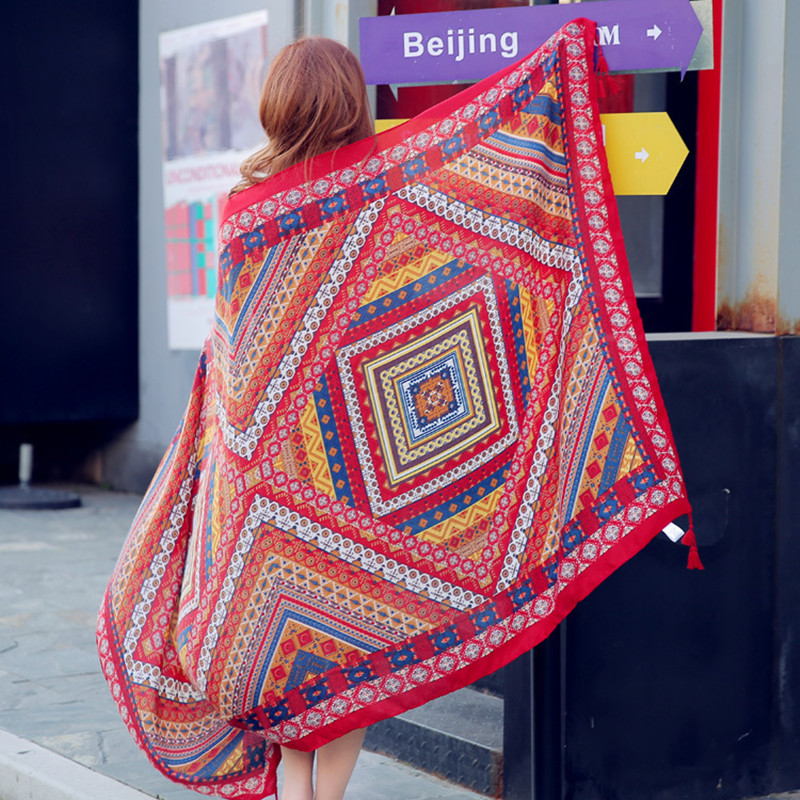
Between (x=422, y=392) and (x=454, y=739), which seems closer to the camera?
(x=422, y=392)

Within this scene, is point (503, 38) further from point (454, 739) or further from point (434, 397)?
point (454, 739)

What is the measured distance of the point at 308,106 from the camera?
2598mm

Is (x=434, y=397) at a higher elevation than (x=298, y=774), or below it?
higher

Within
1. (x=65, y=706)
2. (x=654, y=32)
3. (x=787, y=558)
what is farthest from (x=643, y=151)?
(x=65, y=706)

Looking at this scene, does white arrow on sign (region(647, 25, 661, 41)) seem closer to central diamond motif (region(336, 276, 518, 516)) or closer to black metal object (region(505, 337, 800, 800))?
central diamond motif (region(336, 276, 518, 516))

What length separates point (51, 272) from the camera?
9250 millimetres

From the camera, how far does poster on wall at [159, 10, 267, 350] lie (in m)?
8.19

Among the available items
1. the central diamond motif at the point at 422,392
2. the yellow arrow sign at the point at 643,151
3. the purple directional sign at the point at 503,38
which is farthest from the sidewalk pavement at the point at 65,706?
the purple directional sign at the point at 503,38

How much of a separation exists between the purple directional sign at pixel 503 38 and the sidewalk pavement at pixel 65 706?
2.01 metres

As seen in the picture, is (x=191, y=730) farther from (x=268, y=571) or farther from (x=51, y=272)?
(x=51, y=272)

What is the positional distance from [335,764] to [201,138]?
6413 millimetres

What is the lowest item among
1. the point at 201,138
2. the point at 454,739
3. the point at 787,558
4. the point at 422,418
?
the point at 454,739

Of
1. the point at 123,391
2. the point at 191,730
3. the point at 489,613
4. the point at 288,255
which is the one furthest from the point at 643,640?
the point at 123,391

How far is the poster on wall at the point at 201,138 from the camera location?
819cm
